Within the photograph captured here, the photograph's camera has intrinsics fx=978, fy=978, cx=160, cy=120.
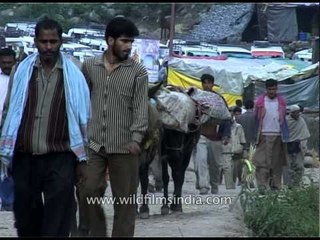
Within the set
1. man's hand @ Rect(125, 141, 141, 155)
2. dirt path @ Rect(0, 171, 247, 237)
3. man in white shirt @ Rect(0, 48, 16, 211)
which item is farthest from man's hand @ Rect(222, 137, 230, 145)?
man's hand @ Rect(125, 141, 141, 155)

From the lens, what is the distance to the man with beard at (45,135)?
20.6 feet

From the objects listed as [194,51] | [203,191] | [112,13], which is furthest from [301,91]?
[112,13]

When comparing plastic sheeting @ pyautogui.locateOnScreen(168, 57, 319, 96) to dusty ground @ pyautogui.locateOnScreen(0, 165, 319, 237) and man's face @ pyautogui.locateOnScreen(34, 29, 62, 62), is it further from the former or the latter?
man's face @ pyautogui.locateOnScreen(34, 29, 62, 62)

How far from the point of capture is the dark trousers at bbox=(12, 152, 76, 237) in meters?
6.29

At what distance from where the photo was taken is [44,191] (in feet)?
21.0

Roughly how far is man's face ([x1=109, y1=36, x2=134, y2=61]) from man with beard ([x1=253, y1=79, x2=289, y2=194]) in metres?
5.75

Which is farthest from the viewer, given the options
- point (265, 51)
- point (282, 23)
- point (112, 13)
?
point (282, 23)

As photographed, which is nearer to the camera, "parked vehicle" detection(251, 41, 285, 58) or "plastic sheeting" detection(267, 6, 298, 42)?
"parked vehicle" detection(251, 41, 285, 58)

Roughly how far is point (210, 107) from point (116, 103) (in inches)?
131

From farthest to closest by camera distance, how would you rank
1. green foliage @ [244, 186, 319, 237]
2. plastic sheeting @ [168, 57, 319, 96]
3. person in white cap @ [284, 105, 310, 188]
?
1. plastic sheeting @ [168, 57, 319, 96]
2. person in white cap @ [284, 105, 310, 188]
3. green foliage @ [244, 186, 319, 237]

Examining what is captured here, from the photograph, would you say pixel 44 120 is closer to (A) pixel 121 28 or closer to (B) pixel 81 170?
(B) pixel 81 170

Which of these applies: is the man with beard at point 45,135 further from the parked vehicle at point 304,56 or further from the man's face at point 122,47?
the parked vehicle at point 304,56

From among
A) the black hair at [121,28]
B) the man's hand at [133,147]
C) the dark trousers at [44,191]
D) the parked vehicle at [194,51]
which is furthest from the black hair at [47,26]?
the parked vehicle at [194,51]

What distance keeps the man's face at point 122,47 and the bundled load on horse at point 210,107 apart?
3.08 m
